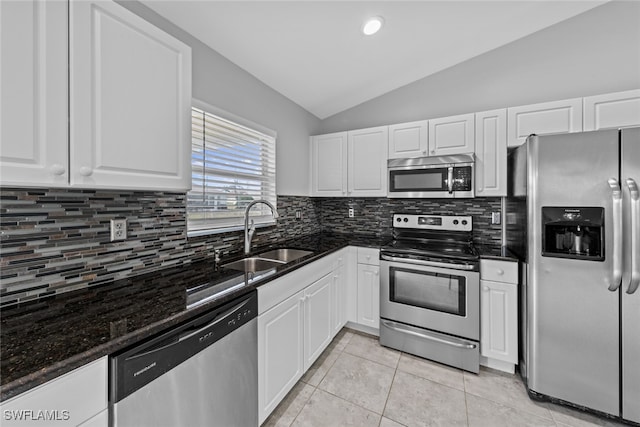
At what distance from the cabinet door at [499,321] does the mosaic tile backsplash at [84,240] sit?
2.10 meters

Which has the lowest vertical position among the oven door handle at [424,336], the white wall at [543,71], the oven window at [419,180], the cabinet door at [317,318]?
the oven door handle at [424,336]

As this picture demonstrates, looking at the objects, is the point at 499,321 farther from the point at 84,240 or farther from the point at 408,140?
the point at 84,240

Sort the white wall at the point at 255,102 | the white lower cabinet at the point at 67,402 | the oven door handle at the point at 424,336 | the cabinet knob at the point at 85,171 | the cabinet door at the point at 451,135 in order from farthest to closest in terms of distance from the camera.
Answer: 1. the cabinet door at the point at 451,135
2. the oven door handle at the point at 424,336
3. the white wall at the point at 255,102
4. the cabinet knob at the point at 85,171
5. the white lower cabinet at the point at 67,402

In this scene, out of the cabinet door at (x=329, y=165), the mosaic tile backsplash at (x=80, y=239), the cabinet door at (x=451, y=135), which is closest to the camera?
the mosaic tile backsplash at (x=80, y=239)

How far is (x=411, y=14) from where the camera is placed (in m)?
1.96

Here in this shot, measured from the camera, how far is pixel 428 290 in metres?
2.26

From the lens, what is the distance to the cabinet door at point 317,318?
6.41 feet

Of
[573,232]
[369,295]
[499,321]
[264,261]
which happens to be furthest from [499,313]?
[264,261]

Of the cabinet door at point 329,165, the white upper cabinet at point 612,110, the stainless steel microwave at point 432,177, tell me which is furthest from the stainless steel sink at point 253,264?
the white upper cabinet at point 612,110

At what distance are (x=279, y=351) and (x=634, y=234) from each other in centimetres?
225

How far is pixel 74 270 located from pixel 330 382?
5.84 ft

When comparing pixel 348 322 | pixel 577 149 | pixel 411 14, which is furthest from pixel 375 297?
pixel 411 14

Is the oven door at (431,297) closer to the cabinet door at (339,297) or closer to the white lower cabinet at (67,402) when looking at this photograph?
the cabinet door at (339,297)

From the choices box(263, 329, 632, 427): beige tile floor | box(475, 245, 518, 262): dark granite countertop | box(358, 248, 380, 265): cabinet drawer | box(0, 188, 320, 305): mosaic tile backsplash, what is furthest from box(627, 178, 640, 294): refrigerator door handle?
box(0, 188, 320, 305): mosaic tile backsplash
